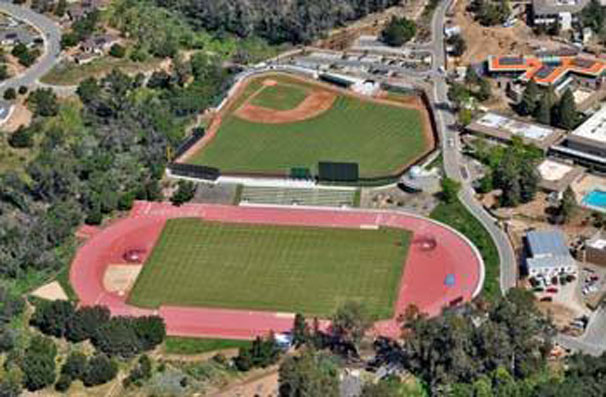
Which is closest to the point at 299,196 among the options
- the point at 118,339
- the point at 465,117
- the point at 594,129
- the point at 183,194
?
the point at 183,194

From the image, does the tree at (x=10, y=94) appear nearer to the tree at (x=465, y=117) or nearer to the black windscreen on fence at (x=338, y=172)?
the black windscreen on fence at (x=338, y=172)

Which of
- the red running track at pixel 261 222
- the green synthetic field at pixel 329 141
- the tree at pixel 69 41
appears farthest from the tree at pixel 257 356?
the tree at pixel 69 41

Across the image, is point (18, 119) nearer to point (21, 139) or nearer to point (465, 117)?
point (21, 139)

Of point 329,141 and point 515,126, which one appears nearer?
point 515,126

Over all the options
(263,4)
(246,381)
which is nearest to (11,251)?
(246,381)

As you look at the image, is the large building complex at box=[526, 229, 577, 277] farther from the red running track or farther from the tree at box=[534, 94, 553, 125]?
the tree at box=[534, 94, 553, 125]
